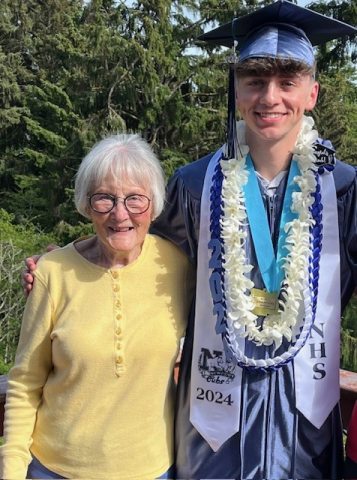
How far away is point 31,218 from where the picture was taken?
74.0 feet

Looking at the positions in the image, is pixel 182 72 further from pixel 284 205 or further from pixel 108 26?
pixel 284 205

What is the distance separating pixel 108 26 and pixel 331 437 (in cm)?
1887

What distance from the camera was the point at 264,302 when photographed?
207cm

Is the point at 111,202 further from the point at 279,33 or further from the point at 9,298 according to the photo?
the point at 9,298

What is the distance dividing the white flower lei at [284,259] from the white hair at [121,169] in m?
0.24

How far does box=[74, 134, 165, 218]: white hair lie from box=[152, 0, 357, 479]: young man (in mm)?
212

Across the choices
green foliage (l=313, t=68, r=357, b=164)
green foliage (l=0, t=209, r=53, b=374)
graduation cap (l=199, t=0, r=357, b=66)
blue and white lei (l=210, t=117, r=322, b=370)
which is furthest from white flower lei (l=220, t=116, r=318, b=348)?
green foliage (l=313, t=68, r=357, b=164)

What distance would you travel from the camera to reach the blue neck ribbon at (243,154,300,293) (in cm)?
207

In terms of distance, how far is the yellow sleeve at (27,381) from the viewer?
1.98 metres

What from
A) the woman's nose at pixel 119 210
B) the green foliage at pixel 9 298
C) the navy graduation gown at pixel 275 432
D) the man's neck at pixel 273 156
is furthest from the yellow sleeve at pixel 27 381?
the green foliage at pixel 9 298

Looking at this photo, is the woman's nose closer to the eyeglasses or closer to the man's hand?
the eyeglasses

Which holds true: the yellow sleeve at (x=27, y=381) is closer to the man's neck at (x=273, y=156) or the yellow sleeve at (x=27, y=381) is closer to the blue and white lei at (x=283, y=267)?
the blue and white lei at (x=283, y=267)

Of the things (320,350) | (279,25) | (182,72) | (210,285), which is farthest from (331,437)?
(182,72)

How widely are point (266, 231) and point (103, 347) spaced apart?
643 millimetres
